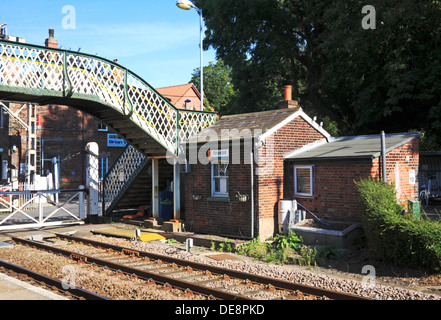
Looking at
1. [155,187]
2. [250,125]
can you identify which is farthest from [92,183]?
[250,125]

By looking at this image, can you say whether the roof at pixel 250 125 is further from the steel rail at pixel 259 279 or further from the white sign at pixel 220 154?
the steel rail at pixel 259 279

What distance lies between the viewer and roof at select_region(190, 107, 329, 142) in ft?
46.2

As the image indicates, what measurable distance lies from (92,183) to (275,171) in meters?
8.20

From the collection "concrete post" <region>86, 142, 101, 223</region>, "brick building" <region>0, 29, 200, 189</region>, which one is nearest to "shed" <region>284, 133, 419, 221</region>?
"concrete post" <region>86, 142, 101, 223</region>

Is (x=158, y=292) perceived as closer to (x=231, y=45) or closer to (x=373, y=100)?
(x=373, y=100)

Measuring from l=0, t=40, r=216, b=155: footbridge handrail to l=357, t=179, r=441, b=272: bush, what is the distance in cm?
790

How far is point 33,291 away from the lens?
7.73 meters

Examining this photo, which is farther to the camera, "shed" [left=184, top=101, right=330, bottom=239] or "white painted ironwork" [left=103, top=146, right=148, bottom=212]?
"white painted ironwork" [left=103, top=146, right=148, bottom=212]

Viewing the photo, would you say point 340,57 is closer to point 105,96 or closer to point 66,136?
point 105,96

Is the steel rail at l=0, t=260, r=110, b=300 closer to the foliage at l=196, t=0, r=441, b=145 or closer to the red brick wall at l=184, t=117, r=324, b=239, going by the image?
the red brick wall at l=184, t=117, r=324, b=239

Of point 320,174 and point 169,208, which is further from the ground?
point 320,174

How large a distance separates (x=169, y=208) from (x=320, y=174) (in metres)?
6.91

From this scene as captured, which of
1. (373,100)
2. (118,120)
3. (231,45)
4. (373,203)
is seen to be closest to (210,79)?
(231,45)

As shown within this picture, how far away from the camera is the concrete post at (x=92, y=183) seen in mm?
18141
